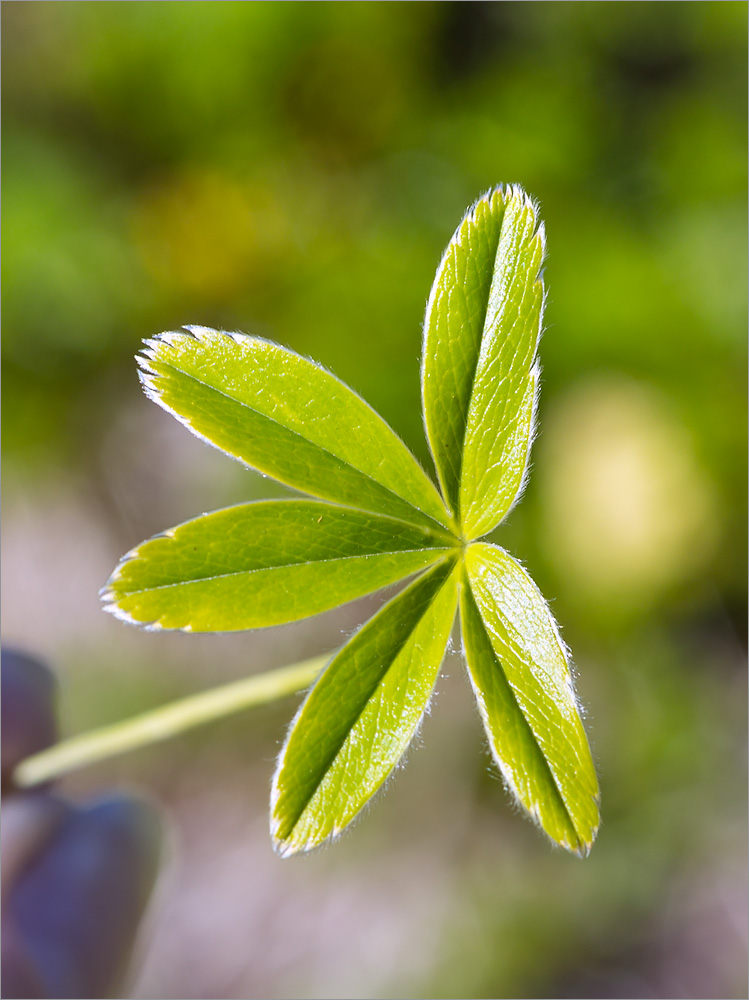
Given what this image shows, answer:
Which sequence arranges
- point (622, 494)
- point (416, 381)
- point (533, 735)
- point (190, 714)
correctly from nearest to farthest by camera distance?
point (533, 735) → point (190, 714) → point (416, 381) → point (622, 494)

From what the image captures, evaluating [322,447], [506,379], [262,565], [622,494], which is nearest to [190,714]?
[262,565]

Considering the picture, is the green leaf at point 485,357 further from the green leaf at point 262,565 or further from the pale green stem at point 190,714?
the pale green stem at point 190,714

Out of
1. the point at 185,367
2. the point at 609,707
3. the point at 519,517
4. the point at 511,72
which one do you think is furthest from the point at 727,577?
the point at 185,367

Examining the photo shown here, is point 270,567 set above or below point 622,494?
above

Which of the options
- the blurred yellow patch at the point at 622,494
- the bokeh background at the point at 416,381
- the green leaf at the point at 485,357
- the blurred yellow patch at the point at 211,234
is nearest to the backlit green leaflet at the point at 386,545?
the green leaf at the point at 485,357

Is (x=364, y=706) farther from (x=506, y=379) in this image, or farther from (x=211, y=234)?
(x=211, y=234)

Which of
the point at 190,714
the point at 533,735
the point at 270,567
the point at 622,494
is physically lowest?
the point at 622,494
